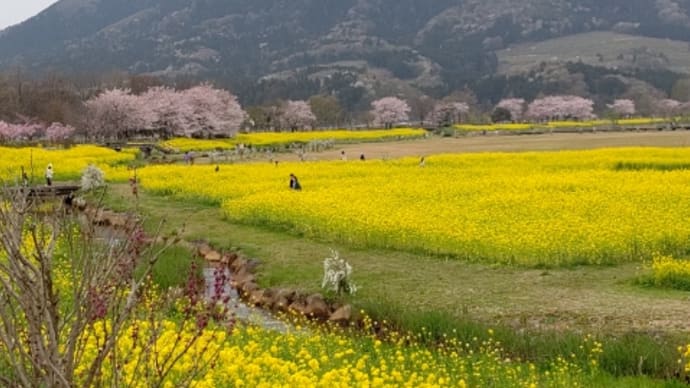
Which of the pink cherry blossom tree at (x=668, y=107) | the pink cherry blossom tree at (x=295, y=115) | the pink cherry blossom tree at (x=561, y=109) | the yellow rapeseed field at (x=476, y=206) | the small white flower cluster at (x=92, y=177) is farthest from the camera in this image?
the pink cherry blossom tree at (x=561, y=109)

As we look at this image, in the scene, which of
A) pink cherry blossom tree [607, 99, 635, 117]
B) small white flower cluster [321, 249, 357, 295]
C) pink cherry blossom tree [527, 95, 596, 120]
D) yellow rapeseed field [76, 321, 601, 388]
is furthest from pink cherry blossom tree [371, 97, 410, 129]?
yellow rapeseed field [76, 321, 601, 388]

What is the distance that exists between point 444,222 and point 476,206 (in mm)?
4169

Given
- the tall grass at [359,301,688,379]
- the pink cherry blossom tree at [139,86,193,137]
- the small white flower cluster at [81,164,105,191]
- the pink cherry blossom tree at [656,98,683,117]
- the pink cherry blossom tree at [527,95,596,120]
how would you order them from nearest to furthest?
the tall grass at [359,301,688,379]
the small white flower cluster at [81,164,105,191]
the pink cherry blossom tree at [139,86,193,137]
the pink cherry blossom tree at [656,98,683,117]
the pink cherry blossom tree at [527,95,596,120]

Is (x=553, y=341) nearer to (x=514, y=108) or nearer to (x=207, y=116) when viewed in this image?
(x=207, y=116)

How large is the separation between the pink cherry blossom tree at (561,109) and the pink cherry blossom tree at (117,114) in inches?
3914

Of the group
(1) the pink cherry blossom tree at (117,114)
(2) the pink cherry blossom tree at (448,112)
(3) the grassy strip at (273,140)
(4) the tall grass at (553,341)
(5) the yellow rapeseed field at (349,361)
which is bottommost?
(4) the tall grass at (553,341)

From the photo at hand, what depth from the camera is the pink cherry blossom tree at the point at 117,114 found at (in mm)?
91250

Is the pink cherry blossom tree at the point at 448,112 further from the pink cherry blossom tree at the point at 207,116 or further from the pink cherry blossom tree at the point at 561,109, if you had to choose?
the pink cherry blossom tree at the point at 207,116

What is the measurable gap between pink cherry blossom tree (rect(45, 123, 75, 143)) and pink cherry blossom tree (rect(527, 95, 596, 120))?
106882 millimetres

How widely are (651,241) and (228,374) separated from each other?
44.6 feet

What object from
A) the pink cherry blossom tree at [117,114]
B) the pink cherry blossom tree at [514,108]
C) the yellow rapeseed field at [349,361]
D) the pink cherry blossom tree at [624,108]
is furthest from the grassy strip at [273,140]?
the pink cherry blossom tree at [624,108]

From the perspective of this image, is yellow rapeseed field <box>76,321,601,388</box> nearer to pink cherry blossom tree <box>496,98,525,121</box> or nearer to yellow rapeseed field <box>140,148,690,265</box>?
yellow rapeseed field <box>140,148,690,265</box>

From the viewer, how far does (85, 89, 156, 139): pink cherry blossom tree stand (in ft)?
299

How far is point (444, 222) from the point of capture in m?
22.1
